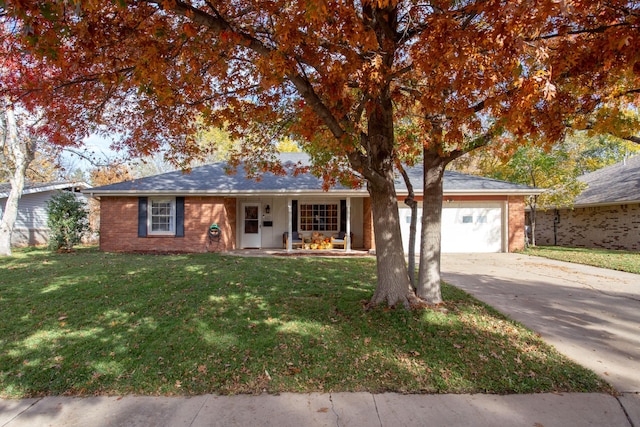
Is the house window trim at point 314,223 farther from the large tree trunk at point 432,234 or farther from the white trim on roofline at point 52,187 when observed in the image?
the white trim on roofline at point 52,187

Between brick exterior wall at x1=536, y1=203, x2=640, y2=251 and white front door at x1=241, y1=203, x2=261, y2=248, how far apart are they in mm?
16480

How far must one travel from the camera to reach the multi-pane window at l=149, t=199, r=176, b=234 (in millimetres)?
13898

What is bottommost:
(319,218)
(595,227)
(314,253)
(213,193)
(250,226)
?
(314,253)

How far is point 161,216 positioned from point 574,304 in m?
13.6

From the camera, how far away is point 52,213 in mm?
13789

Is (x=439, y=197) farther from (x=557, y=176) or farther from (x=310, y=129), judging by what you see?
(x=557, y=176)

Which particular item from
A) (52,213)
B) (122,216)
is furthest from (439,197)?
(52,213)

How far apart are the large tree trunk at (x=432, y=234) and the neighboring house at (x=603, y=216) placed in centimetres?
1435

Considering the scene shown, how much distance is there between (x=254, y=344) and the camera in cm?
428

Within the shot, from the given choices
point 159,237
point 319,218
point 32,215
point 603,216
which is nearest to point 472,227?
point 319,218

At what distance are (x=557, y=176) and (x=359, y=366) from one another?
53.7ft

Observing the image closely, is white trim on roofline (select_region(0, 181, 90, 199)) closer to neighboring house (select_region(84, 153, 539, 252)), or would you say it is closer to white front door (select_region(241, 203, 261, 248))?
neighboring house (select_region(84, 153, 539, 252))

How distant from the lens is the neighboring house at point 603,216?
15.4m

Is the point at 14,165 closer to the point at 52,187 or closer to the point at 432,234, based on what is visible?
the point at 52,187
